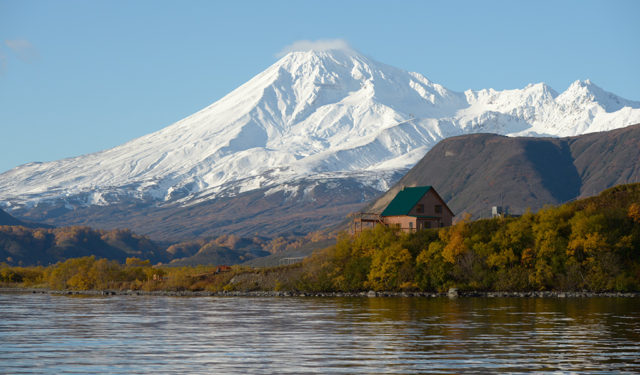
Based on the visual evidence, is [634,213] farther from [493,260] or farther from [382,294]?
[382,294]

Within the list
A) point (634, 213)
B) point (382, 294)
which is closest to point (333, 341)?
point (382, 294)

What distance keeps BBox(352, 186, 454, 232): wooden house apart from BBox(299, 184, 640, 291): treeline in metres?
4.96

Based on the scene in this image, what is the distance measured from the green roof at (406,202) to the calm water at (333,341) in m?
58.7

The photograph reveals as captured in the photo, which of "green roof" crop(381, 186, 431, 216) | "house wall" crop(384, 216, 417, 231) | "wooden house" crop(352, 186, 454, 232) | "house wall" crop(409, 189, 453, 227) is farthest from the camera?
"house wall" crop(409, 189, 453, 227)

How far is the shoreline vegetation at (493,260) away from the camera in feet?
375

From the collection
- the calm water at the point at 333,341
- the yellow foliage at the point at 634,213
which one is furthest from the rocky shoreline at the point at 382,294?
the calm water at the point at 333,341

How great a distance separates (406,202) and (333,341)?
9269 centimetres

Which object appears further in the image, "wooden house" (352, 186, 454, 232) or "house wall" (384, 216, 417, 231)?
"wooden house" (352, 186, 454, 232)

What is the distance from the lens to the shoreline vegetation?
11419 cm

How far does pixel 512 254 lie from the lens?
393 ft

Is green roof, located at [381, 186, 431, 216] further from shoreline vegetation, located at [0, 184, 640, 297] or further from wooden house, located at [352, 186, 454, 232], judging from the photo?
shoreline vegetation, located at [0, 184, 640, 297]

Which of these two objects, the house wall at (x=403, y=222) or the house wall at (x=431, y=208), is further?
the house wall at (x=431, y=208)

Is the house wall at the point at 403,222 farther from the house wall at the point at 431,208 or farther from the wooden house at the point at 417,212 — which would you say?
the house wall at the point at 431,208

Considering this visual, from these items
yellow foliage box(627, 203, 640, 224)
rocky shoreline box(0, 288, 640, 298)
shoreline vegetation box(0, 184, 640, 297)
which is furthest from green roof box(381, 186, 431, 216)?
yellow foliage box(627, 203, 640, 224)
